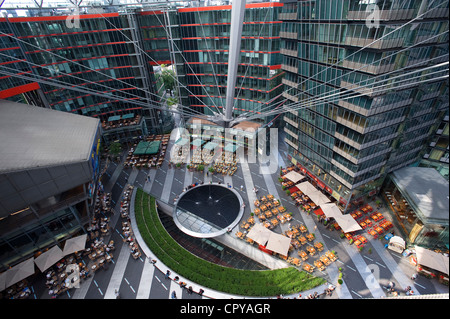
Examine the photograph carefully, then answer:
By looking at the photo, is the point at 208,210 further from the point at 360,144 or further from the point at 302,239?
the point at 360,144

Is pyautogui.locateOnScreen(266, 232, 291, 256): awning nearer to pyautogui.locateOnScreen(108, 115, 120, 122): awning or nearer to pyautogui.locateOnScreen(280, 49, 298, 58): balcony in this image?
pyautogui.locateOnScreen(280, 49, 298, 58): balcony

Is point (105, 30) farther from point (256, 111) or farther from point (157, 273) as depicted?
point (157, 273)

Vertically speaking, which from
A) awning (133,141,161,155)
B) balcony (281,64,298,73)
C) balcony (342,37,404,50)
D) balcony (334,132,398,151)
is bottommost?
awning (133,141,161,155)

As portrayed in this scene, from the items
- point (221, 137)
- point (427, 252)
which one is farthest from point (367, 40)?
point (221, 137)

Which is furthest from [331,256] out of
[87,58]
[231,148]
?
[87,58]

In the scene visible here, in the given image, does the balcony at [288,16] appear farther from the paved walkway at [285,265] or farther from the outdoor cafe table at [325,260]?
the outdoor cafe table at [325,260]

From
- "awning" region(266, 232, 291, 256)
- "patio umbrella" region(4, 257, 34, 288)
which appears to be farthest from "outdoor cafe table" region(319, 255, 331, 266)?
"patio umbrella" region(4, 257, 34, 288)

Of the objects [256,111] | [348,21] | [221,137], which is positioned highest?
[348,21]
